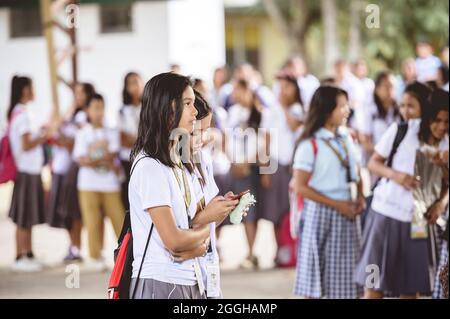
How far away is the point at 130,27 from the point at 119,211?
46.5ft

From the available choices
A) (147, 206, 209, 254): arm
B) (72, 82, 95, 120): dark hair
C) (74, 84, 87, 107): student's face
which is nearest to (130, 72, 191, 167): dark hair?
(147, 206, 209, 254): arm

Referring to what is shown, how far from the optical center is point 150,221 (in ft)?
13.6

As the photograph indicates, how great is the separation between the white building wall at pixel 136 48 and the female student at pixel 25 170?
1213cm

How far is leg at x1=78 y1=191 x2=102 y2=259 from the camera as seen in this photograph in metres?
9.89

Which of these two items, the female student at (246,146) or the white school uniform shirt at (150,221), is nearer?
the white school uniform shirt at (150,221)

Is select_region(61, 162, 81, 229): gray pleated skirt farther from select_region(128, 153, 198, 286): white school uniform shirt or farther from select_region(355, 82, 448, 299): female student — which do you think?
select_region(128, 153, 198, 286): white school uniform shirt

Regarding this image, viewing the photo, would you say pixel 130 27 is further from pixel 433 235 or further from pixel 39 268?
pixel 433 235

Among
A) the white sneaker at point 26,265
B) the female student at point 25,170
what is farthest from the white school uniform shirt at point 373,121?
the white sneaker at point 26,265

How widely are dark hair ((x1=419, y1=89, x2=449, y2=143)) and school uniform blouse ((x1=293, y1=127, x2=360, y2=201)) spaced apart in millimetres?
604

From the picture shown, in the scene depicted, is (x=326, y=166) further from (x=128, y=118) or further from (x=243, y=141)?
(x=128, y=118)

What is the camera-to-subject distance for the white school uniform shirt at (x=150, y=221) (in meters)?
4.09

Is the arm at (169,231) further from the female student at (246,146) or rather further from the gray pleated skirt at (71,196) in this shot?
the gray pleated skirt at (71,196)

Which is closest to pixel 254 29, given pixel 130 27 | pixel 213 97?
pixel 130 27

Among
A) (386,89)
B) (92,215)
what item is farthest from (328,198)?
(386,89)
